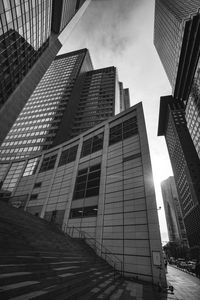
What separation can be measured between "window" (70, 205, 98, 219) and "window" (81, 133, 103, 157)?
36.2 ft

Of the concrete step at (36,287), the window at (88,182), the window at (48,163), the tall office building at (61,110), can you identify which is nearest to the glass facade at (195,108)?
the tall office building at (61,110)

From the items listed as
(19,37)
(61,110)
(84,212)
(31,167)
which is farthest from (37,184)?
(61,110)

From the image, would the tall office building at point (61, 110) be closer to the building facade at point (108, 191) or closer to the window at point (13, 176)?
the window at point (13, 176)

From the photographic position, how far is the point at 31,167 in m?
40.3

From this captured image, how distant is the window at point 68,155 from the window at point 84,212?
38.7 ft

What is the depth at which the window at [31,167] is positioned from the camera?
39.0 meters

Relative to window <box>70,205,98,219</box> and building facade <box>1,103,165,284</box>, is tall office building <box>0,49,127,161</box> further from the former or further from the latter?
window <box>70,205,98,219</box>

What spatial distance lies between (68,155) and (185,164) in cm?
9577

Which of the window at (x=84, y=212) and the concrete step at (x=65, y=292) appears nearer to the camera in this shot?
the concrete step at (x=65, y=292)

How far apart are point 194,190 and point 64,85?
95.9m

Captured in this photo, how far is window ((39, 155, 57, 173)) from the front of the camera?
3670cm

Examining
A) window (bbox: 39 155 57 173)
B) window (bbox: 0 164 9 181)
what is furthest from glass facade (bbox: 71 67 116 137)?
window (bbox: 0 164 9 181)

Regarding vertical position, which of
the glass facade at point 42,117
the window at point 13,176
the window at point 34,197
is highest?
the glass facade at point 42,117

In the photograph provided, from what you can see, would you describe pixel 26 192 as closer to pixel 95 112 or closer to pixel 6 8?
pixel 6 8
